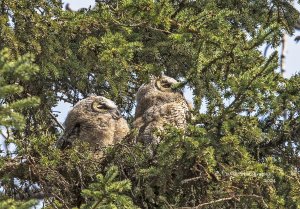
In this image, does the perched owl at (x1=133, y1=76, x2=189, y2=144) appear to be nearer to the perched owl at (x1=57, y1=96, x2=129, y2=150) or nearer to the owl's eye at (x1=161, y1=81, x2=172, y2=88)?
the owl's eye at (x1=161, y1=81, x2=172, y2=88)

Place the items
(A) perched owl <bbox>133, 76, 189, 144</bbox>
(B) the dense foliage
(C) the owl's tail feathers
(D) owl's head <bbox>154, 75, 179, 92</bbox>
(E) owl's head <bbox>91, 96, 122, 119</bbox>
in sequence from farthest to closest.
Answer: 1. (D) owl's head <bbox>154, 75, 179, 92</bbox>
2. (E) owl's head <bbox>91, 96, 122, 119</bbox>
3. (C) the owl's tail feathers
4. (A) perched owl <bbox>133, 76, 189, 144</bbox>
5. (B) the dense foliage

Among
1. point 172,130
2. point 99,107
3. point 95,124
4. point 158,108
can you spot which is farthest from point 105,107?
point 172,130

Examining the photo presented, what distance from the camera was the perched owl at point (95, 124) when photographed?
6.75 meters

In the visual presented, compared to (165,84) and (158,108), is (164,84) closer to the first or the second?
(165,84)

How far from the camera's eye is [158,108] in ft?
22.1

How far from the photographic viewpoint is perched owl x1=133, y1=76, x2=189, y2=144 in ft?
21.2

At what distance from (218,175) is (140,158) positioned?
0.57 m

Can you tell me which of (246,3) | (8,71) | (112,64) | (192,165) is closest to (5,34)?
(112,64)

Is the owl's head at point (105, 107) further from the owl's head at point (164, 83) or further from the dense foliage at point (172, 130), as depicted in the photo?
the owl's head at point (164, 83)

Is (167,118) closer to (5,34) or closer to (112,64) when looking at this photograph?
(112,64)

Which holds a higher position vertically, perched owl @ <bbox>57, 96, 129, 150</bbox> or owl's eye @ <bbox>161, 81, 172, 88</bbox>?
owl's eye @ <bbox>161, 81, 172, 88</bbox>

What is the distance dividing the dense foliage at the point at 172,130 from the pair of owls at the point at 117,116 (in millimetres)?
203

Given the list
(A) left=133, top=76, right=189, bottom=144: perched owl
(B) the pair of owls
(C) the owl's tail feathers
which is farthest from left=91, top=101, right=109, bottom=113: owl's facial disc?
(C) the owl's tail feathers

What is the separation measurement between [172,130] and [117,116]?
1.66 meters
